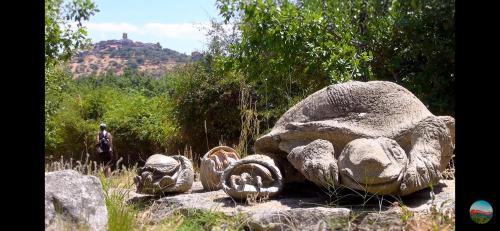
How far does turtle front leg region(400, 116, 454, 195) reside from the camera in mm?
4148

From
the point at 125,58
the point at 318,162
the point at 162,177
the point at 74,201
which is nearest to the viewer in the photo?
the point at 74,201

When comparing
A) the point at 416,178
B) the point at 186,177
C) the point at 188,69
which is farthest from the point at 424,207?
the point at 188,69

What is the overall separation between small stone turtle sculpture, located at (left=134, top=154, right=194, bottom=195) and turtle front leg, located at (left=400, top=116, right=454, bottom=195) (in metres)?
2.06

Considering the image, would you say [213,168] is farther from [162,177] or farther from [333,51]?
[333,51]

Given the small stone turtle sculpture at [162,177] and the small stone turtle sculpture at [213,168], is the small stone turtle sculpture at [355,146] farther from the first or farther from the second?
the small stone turtle sculpture at [162,177]

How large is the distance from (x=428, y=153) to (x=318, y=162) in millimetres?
786

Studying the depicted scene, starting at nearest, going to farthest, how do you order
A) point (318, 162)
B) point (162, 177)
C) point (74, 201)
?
point (74, 201) → point (318, 162) → point (162, 177)

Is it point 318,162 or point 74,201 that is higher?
point 318,162

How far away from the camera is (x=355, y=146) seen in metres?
4.33

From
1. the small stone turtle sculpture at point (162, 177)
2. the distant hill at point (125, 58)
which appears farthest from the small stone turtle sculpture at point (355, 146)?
the distant hill at point (125, 58)

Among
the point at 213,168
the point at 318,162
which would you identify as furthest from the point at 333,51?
the point at 318,162

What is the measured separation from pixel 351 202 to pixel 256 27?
446cm

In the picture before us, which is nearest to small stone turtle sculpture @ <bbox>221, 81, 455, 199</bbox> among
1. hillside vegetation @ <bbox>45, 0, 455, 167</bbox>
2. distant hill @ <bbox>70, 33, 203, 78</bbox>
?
hillside vegetation @ <bbox>45, 0, 455, 167</bbox>

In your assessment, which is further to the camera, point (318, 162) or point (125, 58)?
point (125, 58)
